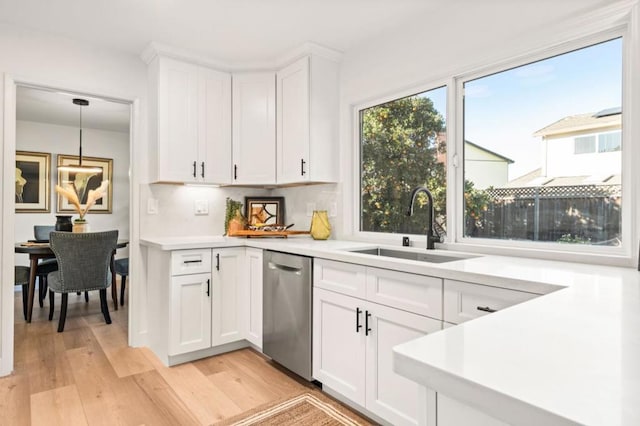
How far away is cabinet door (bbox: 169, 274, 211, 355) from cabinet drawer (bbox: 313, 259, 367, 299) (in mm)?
956

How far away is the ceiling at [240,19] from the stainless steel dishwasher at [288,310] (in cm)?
155

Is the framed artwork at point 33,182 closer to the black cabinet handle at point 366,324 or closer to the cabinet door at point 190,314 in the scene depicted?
the cabinet door at point 190,314

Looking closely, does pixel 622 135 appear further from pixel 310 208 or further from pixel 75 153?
pixel 75 153

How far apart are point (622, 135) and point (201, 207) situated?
2.95 metres

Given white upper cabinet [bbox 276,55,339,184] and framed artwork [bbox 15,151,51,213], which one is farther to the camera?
framed artwork [bbox 15,151,51,213]

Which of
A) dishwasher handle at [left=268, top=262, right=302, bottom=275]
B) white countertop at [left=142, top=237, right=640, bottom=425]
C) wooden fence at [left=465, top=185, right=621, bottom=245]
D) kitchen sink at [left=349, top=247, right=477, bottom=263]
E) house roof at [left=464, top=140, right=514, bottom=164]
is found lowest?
dishwasher handle at [left=268, top=262, right=302, bottom=275]

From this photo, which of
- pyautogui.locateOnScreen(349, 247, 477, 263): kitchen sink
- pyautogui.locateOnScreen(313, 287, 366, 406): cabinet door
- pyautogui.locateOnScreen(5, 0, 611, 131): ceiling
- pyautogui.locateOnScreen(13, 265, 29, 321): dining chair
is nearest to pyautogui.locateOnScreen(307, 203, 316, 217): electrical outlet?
pyautogui.locateOnScreen(349, 247, 477, 263): kitchen sink

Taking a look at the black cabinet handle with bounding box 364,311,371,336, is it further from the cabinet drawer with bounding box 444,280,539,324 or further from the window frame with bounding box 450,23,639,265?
the window frame with bounding box 450,23,639,265

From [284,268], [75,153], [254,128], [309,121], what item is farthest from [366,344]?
[75,153]

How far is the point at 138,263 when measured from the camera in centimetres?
307

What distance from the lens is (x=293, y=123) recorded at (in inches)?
118

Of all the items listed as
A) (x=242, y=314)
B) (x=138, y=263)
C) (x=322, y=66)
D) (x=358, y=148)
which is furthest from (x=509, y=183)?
(x=138, y=263)

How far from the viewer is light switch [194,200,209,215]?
3.34m

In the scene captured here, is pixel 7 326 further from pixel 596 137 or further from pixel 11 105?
pixel 596 137
